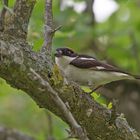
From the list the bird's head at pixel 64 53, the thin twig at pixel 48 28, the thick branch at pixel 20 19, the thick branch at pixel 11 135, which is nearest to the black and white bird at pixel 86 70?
the bird's head at pixel 64 53

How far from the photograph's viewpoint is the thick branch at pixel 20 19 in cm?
295

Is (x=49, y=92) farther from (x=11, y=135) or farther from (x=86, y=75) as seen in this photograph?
(x=11, y=135)

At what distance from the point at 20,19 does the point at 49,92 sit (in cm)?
71

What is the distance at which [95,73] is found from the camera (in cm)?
521

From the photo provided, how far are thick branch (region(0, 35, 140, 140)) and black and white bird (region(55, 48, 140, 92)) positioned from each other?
5.29ft

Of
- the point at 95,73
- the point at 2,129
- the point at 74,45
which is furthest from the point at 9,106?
the point at 95,73

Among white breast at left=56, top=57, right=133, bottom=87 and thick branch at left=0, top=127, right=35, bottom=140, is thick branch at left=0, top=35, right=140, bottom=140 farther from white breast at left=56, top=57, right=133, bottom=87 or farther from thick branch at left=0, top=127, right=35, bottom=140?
thick branch at left=0, top=127, right=35, bottom=140

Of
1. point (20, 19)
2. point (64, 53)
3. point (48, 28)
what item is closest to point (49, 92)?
point (20, 19)

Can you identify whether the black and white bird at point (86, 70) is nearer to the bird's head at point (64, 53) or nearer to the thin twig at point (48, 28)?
the bird's head at point (64, 53)

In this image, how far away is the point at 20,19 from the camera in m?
3.00

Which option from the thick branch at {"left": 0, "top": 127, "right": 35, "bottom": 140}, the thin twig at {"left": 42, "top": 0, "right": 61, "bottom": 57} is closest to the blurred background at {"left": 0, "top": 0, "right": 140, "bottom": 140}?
the thick branch at {"left": 0, "top": 127, "right": 35, "bottom": 140}

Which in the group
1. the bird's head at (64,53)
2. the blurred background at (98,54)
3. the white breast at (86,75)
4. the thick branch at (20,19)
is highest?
the thick branch at (20,19)

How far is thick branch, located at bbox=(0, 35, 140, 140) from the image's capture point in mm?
2787

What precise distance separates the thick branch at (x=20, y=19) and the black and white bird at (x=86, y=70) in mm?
2034
